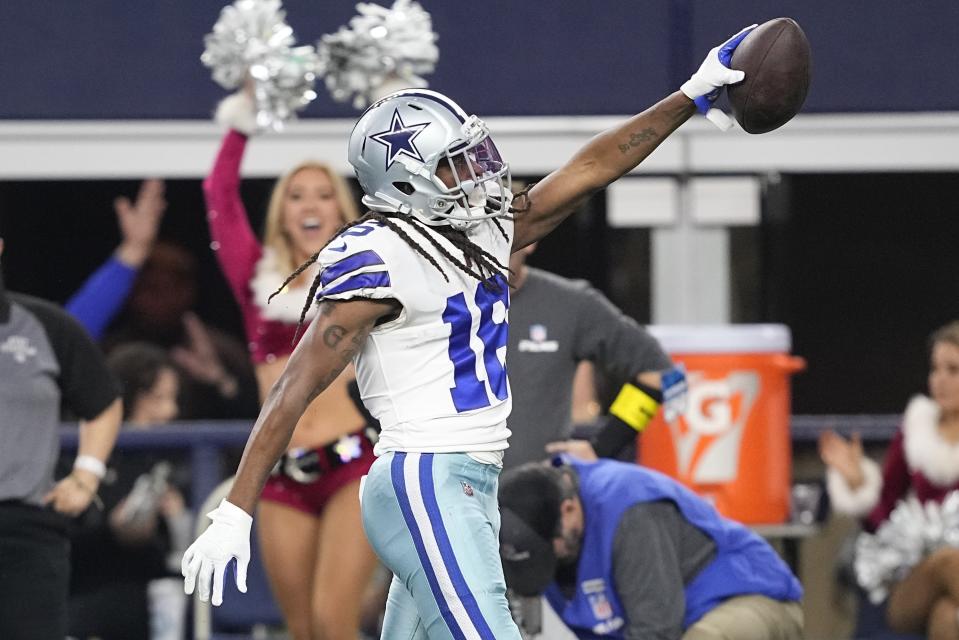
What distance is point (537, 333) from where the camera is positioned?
522cm

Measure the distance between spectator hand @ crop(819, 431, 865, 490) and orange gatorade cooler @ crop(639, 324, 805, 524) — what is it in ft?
1.64

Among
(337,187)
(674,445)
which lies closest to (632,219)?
(674,445)

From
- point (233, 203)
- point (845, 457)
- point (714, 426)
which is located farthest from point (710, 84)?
point (845, 457)

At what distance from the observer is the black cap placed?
14.6 feet

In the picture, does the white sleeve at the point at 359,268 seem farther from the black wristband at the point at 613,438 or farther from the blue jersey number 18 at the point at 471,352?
the black wristband at the point at 613,438

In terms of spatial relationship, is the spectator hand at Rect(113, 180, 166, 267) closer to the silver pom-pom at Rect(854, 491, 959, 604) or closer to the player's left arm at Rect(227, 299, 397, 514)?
the silver pom-pom at Rect(854, 491, 959, 604)

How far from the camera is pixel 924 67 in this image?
565cm

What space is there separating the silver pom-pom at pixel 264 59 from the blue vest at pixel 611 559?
4.83 feet

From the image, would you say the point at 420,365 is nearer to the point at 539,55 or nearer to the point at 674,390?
the point at 674,390

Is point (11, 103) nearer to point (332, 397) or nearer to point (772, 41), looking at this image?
point (332, 397)

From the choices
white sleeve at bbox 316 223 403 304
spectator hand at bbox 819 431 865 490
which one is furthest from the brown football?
spectator hand at bbox 819 431 865 490

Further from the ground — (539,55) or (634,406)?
(539,55)

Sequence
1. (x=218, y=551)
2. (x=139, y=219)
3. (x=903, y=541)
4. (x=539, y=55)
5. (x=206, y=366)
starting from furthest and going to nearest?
(x=206, y=366)
(x=139, y=219)
(x=903, y=541)
(x=539, y=55)
(x=218, y=551)

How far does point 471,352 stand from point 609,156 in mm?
624
